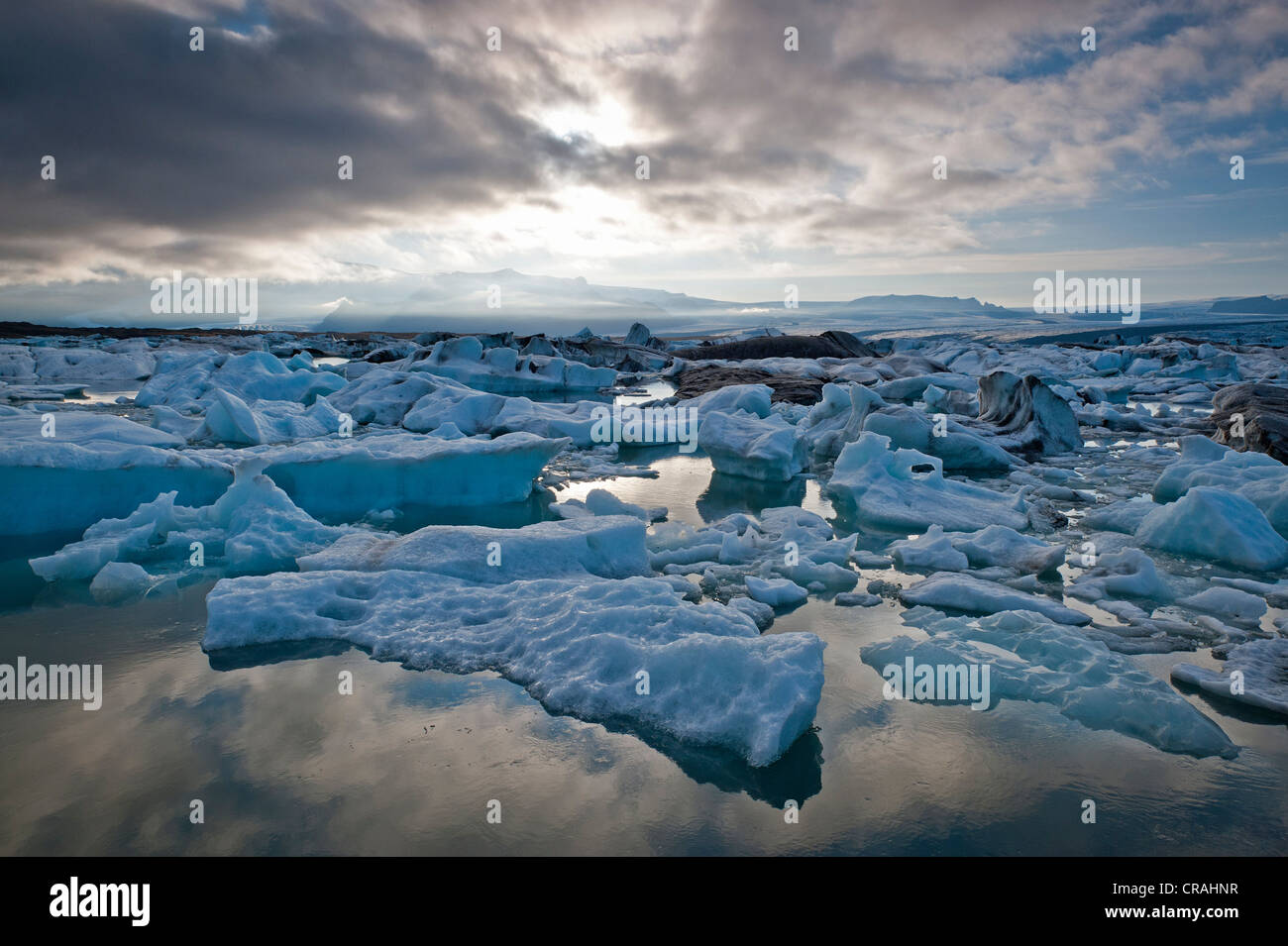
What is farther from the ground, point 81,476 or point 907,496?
point 81,476

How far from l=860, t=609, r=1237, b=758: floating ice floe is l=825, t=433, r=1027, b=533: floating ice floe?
9.54 ft

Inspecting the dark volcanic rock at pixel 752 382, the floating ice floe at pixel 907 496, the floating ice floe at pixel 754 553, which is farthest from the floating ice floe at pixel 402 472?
the dark volcanic rock at pixel 752 382

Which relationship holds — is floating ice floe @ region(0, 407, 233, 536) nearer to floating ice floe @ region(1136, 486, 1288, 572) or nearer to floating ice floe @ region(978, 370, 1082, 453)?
floating ice floe @ region(1136, 486, 1288, 572)

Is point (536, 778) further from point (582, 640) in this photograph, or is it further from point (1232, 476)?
point (1232, 476)

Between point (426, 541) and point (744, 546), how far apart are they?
2.79m

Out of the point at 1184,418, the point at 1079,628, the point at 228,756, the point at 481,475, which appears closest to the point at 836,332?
the point at 1184,418

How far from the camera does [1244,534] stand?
252 inches

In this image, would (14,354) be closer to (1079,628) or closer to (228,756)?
(228,756)

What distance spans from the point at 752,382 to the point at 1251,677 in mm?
19449

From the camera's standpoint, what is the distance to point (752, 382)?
23188 mm

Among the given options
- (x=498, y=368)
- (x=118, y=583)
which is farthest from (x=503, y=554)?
(x=498, y=368)

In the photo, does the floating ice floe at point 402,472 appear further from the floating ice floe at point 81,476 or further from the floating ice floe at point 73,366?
the floating ice floe at point 73,366

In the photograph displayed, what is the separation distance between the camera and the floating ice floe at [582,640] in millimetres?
3658
